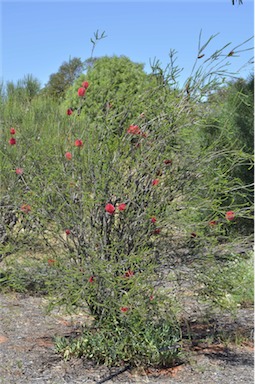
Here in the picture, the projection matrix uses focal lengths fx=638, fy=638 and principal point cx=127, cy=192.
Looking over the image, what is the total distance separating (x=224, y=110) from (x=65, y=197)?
5.24 m

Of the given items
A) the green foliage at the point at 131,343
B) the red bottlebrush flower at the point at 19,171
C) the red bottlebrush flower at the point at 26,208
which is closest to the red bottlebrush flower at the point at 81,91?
the red bottlebrush flower at the point at 19,171

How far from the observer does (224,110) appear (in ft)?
29.1

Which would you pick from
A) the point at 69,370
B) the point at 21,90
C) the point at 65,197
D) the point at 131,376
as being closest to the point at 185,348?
the point at 131,376

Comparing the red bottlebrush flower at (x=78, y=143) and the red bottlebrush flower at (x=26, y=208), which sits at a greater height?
the red bottlebrush flower at (x=78, y=143)

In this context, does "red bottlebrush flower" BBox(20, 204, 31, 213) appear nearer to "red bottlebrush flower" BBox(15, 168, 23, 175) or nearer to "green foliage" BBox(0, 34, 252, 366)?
"green foliage" BBox(0, 34, 252, 366)

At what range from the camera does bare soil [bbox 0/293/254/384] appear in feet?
13.0

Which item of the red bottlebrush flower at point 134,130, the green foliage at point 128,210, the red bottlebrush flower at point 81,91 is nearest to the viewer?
the green foliage at point 128,210

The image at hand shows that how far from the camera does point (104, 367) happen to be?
4.10 metres

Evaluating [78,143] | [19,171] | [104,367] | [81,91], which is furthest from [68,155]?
[104,367]

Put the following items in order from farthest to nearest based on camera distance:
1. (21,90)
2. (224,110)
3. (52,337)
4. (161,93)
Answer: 1. (21,90)
2. (224,110)
3. (52,337)
4. (161,93)

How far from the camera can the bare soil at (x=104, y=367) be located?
3.97 m

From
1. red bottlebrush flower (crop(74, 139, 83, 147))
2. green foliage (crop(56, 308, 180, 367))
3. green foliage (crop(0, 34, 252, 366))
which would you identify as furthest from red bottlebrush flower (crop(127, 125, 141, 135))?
green foliage (crop(56, 308, 180, 367))

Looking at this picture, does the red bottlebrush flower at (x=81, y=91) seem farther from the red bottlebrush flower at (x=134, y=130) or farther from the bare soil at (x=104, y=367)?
the bare soil at (x=104, y=367)

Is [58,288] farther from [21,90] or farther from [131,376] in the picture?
[21,90]
